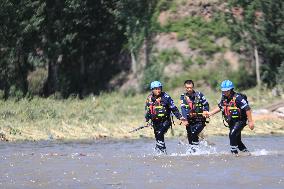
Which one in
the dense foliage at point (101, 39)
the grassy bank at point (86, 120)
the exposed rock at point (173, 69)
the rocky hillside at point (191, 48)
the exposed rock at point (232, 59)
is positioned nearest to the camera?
the grassy bank at point (86, 120)

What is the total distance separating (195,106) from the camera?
758 inches

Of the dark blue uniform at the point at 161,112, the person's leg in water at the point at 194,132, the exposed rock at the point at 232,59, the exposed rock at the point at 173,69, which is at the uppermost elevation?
the exposed rock at the point at 232,59

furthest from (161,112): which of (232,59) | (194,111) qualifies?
(232,59)

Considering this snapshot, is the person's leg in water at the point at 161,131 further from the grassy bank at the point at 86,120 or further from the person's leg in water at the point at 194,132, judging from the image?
the grassy bank at the point at 86,120

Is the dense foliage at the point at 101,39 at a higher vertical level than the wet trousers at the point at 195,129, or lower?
higher

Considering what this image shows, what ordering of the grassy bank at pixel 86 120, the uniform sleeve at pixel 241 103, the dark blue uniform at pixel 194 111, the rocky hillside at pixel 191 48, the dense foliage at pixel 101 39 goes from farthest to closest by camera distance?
1. the rocky hillside at pixel 191 48
2. the dense foliage at pixel 101 39
3. the grassy bank at pixel 86 120
4. the dark blue uniform at pixel 194 111
5. the uniform sleeve at pixel 241 103

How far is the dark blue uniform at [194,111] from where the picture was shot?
63.2ft

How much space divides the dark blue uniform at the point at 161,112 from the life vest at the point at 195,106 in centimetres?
30

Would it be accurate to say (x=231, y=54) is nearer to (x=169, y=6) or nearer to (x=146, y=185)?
(x=169, y=6)

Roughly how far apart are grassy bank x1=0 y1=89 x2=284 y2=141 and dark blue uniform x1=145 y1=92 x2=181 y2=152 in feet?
24.2

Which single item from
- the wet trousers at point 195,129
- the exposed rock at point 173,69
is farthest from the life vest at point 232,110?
the exposed rock at point 173,69

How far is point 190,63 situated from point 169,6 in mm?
4331

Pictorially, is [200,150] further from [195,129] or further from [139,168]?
[139,168]

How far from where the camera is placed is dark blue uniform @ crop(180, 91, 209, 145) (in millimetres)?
19250
